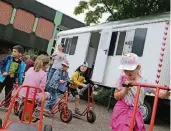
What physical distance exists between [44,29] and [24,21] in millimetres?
1781

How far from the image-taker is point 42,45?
24.9m

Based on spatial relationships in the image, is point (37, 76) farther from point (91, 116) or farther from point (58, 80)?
point (91, 116)

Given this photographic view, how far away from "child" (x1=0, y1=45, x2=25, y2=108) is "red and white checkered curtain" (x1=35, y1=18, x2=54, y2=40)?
17248 millimetres

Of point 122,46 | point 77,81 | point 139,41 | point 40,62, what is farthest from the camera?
point 122,46

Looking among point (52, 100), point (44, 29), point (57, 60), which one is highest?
point (44, 29)

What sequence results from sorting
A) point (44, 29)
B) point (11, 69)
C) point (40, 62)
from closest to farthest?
point (40, 62)
point (11, 69)
point (44, 29)

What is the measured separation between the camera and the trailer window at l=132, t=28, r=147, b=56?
9.41 m

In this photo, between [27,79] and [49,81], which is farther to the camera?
[49,81]

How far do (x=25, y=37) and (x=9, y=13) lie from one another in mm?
2077

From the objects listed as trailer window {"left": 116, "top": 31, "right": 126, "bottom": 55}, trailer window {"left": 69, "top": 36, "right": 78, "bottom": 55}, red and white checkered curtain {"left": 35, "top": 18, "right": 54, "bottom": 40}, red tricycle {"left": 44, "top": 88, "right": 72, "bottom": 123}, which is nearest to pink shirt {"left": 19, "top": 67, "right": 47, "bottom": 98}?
red tricycle {"left": 44, "top": 88, "right": 72, "bottom": 123}

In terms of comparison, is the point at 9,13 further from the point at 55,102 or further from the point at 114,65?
the point at 55,102

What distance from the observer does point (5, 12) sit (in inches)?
886

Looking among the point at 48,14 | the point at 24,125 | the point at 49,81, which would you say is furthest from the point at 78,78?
the point at 48,14

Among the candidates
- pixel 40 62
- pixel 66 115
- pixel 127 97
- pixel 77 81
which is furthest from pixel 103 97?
pixel 127 97
